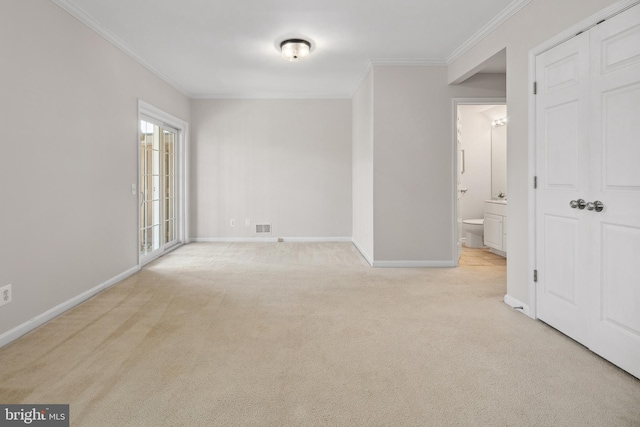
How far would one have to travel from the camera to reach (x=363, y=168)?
19.0 ft

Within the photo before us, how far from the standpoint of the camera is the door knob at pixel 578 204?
2523 millimetres

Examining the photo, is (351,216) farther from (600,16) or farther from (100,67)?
(600,16)

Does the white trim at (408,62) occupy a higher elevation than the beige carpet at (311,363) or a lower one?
higher

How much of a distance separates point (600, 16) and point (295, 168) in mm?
5142

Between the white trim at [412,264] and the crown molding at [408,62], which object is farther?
the white trim at [412,264]

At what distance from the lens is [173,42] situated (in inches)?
169

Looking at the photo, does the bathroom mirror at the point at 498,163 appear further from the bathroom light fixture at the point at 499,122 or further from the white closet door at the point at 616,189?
the white closet door at the point at 616,189

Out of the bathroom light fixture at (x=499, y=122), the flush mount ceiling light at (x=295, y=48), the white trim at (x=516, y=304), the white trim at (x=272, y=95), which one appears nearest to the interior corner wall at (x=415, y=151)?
the flush mount ceiling light at (x=295, y=48)

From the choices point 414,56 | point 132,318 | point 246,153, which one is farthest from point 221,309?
point 246,153

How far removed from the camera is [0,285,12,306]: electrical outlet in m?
2.55

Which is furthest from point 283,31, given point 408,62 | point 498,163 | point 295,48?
point 498,163

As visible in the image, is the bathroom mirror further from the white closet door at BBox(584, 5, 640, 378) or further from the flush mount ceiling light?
the white closet door at BBox(584, 5, 640, 378)

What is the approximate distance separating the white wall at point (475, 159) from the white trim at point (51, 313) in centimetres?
565

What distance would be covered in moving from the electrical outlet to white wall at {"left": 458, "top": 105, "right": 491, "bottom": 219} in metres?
6.36
